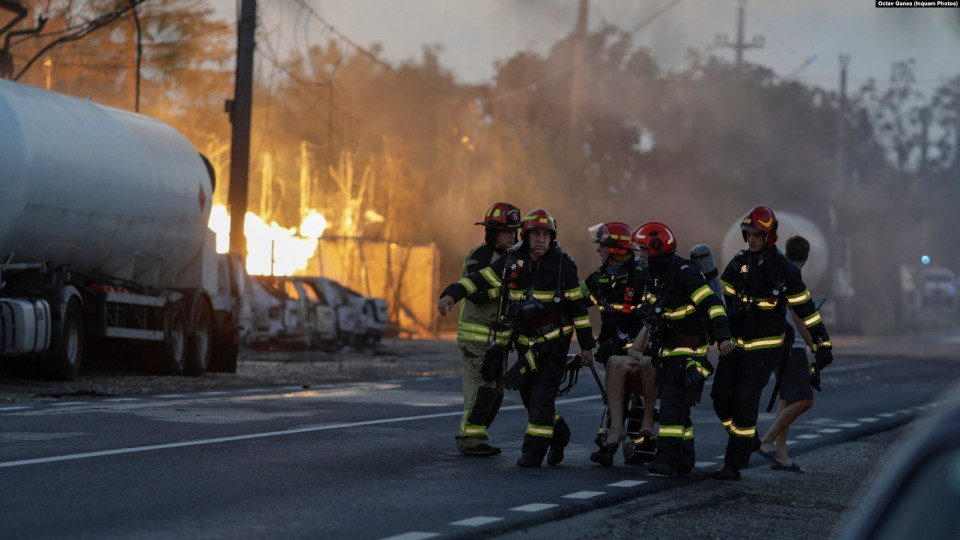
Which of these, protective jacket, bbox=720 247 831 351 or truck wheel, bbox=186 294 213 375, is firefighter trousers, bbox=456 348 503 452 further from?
truck wheel, bbox=186 294 213 375

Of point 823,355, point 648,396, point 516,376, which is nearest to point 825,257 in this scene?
point 823,355

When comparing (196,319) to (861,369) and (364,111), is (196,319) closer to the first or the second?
(861,369)

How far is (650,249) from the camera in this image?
10828 mm

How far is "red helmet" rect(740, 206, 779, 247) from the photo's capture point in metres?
10.9

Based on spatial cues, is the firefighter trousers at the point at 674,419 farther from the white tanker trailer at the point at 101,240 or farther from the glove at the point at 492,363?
the white tanker trailer at the point at 101,240

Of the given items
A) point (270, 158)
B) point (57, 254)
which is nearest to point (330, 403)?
point (57, 254)

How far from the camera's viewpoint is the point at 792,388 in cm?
1182

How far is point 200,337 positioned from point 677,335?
47.8ft

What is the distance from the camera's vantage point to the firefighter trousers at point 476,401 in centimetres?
1117

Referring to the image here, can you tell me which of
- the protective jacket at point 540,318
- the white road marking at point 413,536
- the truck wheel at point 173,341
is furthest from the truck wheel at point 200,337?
the white road marking at point 413,536

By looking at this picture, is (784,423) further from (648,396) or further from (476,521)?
(476,521)

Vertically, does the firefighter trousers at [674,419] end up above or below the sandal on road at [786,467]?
above

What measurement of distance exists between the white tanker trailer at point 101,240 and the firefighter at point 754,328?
966cm

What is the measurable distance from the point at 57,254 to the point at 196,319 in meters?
4.52
